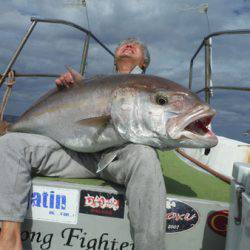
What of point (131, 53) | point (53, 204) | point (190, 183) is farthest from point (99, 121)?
point (131, 53)

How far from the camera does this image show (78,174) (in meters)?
3.02

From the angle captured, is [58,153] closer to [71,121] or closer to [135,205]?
[71,121]

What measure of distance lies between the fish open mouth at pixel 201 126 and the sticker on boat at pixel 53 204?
82 centimetres

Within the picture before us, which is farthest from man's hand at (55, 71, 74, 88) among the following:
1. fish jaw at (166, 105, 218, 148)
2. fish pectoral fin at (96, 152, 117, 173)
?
fish jaw at (166, 105, 218, 148)

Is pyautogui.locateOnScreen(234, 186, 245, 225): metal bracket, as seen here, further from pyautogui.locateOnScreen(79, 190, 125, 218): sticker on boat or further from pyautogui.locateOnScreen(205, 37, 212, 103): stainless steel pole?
pyautogui.locateOnScreen(205, 37, 212, 103): stainless steel pole

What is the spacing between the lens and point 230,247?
2.12 metres

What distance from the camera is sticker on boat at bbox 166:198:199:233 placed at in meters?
2.55

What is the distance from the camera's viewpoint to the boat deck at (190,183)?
2902 millimetres

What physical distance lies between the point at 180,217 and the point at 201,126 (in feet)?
1.86

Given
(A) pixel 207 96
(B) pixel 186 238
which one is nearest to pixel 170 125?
(B) pixel 186 238

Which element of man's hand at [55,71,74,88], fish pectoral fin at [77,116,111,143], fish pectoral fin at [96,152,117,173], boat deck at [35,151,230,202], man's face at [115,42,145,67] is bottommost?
boat deck at [35,151,230,202]

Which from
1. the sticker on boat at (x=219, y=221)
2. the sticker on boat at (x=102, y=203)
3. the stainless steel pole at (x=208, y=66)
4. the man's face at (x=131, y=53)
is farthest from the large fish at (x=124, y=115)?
the stainless steel pole at (x=208, y=66)

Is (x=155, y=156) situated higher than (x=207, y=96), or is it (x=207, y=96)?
(x=207, y=96)

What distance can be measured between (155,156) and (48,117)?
930 millimetres
